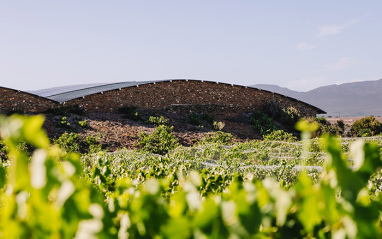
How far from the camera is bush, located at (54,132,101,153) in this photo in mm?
10758

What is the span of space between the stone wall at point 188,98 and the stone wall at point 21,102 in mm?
1173

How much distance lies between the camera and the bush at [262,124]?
15.4 m

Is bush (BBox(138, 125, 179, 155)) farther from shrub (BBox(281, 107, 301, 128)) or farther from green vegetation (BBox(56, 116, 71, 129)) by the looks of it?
shrub (BBox(281, 107, 301, 128))

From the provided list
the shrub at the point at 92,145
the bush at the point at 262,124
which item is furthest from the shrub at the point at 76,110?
the bush at the point at 262,124

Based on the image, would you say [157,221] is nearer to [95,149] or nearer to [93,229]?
[93,229]

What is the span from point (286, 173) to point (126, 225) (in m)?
4.63

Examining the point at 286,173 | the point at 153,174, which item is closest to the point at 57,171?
the point at 153,174

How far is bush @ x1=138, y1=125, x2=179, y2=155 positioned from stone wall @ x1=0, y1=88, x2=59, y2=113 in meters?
5.69

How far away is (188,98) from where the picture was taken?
775 inches

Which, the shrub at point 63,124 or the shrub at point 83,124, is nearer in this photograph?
the shrub at point 63,124

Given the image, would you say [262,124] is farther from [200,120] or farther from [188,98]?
[188,98]

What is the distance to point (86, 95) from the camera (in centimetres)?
1688

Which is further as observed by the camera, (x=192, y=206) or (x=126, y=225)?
(x=126, y=225)

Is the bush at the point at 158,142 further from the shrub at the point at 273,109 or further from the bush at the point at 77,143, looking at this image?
the shrub at the point at 273,109
